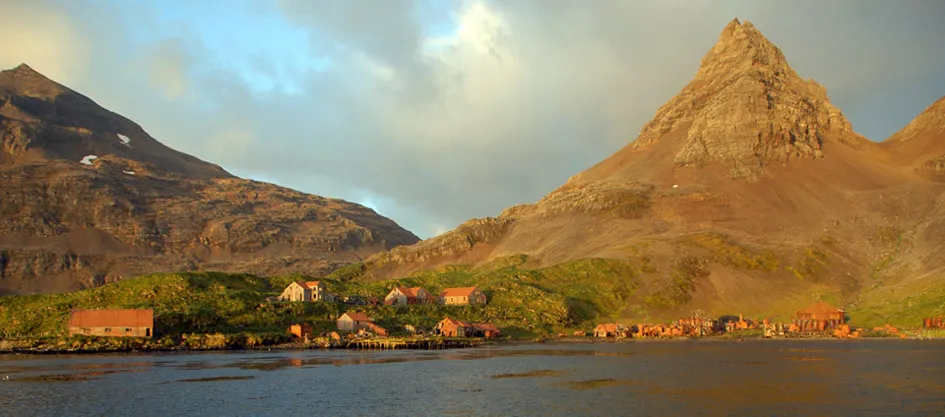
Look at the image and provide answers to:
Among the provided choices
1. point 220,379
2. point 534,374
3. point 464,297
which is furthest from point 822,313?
point 220,379

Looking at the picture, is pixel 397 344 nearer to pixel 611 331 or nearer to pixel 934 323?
pixel 611 331

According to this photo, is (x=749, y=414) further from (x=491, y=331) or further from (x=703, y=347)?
(x=491, y=331)

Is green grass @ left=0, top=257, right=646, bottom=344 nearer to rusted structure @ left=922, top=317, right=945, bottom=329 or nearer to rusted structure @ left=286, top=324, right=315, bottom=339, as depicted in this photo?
rusted structure @ left=286, top=324, right=315, bottom=339

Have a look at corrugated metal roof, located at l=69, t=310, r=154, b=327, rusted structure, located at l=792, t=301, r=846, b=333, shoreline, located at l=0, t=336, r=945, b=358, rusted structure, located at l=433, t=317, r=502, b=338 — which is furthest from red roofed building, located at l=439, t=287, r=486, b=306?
rusted structure, located at l=792, t=301, r=846, b=333

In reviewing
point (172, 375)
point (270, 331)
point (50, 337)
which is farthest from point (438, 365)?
point (50, 337)

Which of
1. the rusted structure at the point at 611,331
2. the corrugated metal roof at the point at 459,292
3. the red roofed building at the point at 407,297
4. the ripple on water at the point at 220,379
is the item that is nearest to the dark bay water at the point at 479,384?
the ripple on water at the point at 220,379

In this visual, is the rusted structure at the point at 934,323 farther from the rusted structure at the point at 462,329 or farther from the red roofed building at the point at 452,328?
the red roofed building at the point at 452,328

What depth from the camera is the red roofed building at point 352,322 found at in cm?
13425

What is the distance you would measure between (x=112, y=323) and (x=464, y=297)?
7099cm

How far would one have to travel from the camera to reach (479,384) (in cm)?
7206

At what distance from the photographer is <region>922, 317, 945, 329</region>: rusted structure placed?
490ft

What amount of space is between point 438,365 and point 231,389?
97.0 ft

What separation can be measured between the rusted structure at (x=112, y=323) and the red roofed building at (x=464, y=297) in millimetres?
64274

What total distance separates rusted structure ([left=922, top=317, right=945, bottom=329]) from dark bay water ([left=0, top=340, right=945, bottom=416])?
47462mm
